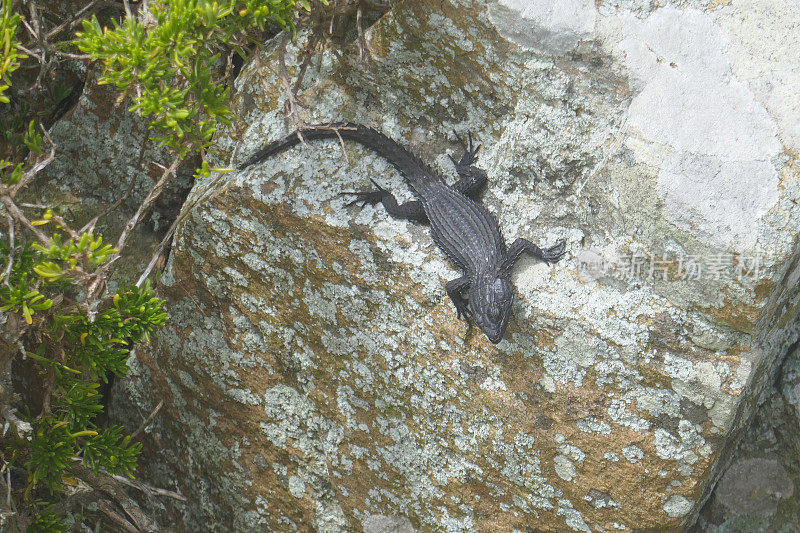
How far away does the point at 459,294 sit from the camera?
367 centimetres

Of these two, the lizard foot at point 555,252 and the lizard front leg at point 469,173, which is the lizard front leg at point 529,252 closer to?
the lizard foot at point 555,252

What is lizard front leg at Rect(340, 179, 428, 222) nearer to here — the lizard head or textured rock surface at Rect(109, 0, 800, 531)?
textured rock surface at Rect(109, 0, 800, 531)

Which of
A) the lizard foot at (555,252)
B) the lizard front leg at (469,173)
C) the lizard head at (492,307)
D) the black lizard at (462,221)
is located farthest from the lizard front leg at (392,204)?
the lizard foot at (555,252)

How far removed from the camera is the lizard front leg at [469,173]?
3.92m

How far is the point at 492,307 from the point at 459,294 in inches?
9.6

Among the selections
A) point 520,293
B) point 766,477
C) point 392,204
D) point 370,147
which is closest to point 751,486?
point 766,477

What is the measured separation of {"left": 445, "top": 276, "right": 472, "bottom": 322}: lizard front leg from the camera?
3639mm

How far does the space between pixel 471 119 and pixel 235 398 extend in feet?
6.73

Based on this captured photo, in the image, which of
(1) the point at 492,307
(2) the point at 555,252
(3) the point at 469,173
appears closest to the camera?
(1) the point at 492,307

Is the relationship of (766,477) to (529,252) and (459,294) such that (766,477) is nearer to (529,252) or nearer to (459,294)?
(529,252)

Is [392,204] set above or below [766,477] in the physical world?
above

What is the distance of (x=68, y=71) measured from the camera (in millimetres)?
4691

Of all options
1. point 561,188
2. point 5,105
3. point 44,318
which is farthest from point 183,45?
point 5,105

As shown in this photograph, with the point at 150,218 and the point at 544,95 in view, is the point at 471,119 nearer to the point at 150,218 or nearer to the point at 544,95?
the point at 544,95
